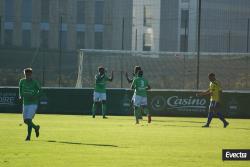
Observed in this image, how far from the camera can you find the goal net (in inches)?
1700

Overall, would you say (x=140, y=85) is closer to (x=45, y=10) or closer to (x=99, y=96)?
(x=99, y=96)

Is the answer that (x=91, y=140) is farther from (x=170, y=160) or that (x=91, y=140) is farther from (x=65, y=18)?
(x=65, y=18)

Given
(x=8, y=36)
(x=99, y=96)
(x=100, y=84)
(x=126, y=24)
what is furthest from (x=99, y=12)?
(x=99, y=96)

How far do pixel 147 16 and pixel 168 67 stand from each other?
27.3m

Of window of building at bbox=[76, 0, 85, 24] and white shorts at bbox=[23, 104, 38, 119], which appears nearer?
white shorts at bbox=[23, 104, 38, 119]

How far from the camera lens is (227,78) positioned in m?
43.6

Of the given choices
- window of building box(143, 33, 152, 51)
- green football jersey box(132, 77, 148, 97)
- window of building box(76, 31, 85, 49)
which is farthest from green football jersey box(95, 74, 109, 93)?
window of building box(76, 31, 85, 49)

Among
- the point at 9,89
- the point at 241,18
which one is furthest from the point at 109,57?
the point at 241,18

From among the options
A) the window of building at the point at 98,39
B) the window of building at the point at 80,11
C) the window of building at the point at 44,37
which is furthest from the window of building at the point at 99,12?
the window of building at the point at 44,37

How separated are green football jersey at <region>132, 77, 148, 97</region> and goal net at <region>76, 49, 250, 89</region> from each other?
13077 millimetres

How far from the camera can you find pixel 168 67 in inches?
1745

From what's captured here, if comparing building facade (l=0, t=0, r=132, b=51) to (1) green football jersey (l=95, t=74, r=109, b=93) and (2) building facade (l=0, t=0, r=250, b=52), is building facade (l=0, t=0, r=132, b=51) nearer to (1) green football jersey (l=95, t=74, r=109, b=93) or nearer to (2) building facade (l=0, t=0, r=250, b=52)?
(2) building facade (l=0, t=0, r=250, b=52)

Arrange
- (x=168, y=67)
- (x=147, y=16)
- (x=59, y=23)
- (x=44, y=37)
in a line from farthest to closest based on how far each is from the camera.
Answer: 1. (x=44, y=37)
2. (x=59, y=23)
3. (x=147, y=16)
4. (x=168, y=67)

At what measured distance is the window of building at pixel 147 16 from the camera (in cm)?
6962
